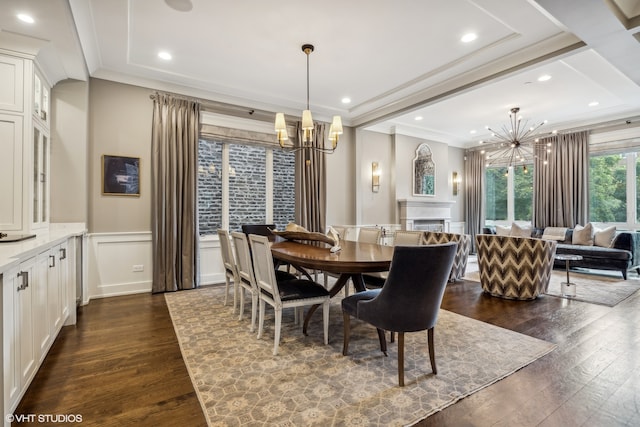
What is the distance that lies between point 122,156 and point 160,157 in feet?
1.49

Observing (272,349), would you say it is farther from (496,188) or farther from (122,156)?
(496,188)

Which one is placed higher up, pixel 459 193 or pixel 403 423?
pixel 459 193

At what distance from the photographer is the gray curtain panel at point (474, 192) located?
8070mm

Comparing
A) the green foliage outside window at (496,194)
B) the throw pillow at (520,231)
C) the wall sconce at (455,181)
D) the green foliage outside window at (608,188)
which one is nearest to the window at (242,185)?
the wall sconce at (455,181)

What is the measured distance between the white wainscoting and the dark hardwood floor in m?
0.79

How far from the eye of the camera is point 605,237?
5.59 meters

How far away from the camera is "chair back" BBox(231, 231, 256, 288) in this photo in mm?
2889

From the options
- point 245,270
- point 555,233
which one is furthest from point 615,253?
point 245,270

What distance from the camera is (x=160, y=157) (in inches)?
169

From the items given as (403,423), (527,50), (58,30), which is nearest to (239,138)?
(58,30)

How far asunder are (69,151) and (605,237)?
27.3 ft

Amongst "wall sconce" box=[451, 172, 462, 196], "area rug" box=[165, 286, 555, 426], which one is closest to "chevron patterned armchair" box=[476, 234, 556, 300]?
"area rug" box=[165, 286, 555, 426]

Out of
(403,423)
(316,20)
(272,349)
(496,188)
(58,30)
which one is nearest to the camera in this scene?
(403,423)
